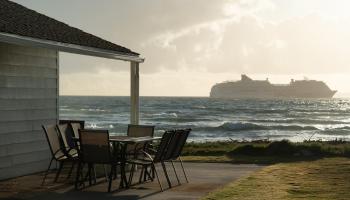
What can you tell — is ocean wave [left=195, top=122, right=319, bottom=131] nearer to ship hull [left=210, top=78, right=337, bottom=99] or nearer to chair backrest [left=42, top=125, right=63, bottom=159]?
chair backrest [left=42, top=125, right=63, bottom=159]

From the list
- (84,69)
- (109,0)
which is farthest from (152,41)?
(84,69)

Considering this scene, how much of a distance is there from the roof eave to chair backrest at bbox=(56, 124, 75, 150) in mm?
1172

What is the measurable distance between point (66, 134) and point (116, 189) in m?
1.45

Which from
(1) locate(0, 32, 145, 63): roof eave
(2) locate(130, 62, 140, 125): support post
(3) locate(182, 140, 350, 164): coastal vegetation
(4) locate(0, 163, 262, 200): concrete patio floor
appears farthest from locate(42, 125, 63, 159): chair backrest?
(3) locate(182, 140, 350, 164): coastal vegetation

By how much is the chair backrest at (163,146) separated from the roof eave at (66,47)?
2.28 metres

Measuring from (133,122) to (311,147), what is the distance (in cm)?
531

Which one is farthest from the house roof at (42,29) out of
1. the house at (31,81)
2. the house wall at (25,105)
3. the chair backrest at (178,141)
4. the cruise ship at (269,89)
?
the cruise ship at (269,89)

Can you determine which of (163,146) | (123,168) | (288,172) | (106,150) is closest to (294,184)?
(288,172)

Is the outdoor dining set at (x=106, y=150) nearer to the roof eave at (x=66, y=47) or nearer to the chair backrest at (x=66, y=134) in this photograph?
the chair backrest at (x=66, y=134)

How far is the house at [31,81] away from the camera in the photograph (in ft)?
30.7

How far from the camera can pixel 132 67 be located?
431 inches

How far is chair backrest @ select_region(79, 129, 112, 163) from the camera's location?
781 cm

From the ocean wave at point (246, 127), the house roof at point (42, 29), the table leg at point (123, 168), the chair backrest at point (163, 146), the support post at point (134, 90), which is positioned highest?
the house roof at point (42, 29)

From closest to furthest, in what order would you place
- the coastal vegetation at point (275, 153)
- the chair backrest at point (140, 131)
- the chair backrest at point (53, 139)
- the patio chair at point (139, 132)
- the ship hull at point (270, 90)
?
the chair backrest at point (53, 139) < the patio chair at point (139, 132) < the chair backrest at point (140, 131) < the coastal vegetation at point (275, 153) < the ship hull at point (270, 90)
